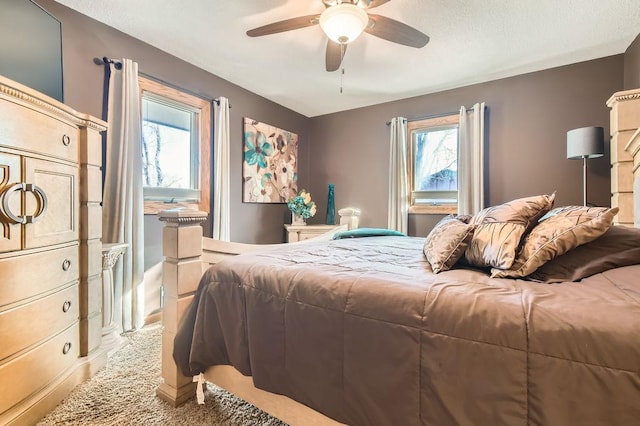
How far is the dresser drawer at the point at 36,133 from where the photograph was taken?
4.08ft

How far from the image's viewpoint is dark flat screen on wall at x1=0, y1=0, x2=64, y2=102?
1.51 meters

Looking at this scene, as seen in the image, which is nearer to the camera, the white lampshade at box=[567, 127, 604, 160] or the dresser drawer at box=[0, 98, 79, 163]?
the dresser drawer at box=[0, 98, 79, 163]

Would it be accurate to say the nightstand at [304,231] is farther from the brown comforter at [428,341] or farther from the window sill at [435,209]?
the brown comforter at [428,341]

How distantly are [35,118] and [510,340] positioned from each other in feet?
6.68

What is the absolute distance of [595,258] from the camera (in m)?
0.99

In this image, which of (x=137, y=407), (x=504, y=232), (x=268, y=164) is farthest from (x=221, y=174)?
(x=504, y=232)

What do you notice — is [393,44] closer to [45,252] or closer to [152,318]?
[45,252]

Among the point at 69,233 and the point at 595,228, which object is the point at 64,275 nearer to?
the point at 69,233

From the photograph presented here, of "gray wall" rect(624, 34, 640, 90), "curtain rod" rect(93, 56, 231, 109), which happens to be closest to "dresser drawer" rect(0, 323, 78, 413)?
"curtain rod" rect(93, 56, 231, 109)

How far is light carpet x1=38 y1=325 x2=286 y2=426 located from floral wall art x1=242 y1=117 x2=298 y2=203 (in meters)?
2.19

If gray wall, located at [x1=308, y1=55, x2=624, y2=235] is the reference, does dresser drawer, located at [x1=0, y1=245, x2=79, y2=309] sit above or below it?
below

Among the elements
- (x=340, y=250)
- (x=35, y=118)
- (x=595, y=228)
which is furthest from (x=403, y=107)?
(x=35, y=118)

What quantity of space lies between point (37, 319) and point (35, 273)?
0.22m

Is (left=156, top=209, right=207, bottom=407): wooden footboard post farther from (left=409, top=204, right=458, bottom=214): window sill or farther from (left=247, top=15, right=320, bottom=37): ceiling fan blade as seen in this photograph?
(left=409, top=204, right=458, bottom=214): window sill
